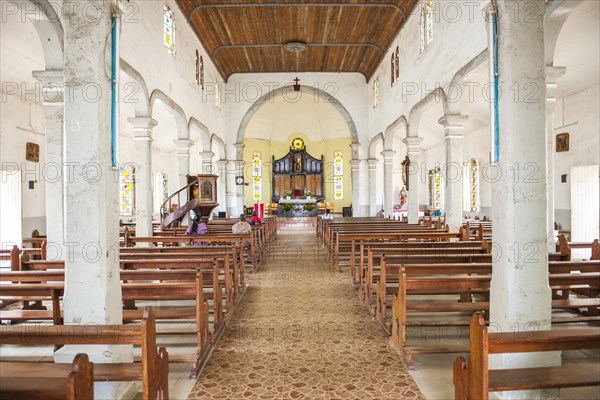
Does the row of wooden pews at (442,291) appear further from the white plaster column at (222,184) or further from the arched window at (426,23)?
the white plaster column at (222,184)

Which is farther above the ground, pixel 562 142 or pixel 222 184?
pixel 562 142

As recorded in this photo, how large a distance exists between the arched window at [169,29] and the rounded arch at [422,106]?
7411 millimetres

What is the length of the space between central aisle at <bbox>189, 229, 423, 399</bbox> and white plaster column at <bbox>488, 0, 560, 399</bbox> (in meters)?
1.17

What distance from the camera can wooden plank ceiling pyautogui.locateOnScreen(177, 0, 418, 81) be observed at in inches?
539

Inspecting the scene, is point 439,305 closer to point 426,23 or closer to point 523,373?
point 523,373

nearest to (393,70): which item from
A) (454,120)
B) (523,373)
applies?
(454,120)

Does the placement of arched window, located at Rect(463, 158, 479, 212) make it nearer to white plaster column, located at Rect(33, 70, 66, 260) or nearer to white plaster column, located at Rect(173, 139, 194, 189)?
white plaster column, located at Rect(173, 139, 194, 189)

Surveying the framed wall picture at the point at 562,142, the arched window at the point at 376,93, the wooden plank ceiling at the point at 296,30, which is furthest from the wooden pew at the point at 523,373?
the arched window at the point at 376,93

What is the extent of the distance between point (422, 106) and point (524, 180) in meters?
9.48

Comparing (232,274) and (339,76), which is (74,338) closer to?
(232,274)

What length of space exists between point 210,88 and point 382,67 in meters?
7.33

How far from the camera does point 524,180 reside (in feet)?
12.4

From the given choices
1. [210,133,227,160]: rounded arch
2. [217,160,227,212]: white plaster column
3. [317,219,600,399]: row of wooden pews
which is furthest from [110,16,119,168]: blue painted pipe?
[217,160,227,212]: white plaster column

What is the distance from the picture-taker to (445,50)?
1073cm
